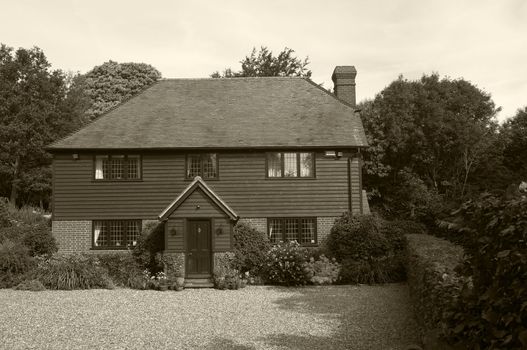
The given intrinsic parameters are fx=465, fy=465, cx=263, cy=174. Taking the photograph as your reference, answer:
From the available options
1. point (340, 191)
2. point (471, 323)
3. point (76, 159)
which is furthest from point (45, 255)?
point (471, 323)

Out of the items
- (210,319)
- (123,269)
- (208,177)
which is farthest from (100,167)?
(210,319)

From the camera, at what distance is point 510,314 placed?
3.81m

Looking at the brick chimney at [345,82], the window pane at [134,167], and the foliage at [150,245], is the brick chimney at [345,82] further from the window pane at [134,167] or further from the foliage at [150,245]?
the foliage at [150,245]

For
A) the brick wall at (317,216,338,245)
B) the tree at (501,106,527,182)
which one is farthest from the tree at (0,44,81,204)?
the tree at (501,106,527,182)

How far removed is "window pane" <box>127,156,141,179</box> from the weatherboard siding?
0.32 metres

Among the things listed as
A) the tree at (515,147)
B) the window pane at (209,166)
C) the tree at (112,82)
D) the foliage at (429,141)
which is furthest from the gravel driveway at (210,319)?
the tree at (112,82)

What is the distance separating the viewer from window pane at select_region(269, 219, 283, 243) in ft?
71.5

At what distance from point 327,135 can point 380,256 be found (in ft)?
20.2

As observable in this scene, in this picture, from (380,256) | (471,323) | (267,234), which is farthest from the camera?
(267,234)

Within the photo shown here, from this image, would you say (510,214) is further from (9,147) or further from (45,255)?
(9,147)

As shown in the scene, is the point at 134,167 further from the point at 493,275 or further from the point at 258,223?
the point at 493,275

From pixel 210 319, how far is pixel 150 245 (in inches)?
345

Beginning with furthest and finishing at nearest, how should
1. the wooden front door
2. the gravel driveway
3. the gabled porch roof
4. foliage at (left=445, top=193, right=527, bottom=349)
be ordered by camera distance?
1. the wooden front door
2. the gabled porch roof
3. the gravel driveway
4. foliage at (left=445, top=193, right=527, bottom=349)

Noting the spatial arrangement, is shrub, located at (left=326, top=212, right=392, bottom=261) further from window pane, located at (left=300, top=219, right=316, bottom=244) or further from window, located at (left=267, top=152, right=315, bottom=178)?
window, located at (left=267, top=152, right=315, bottom=178)
